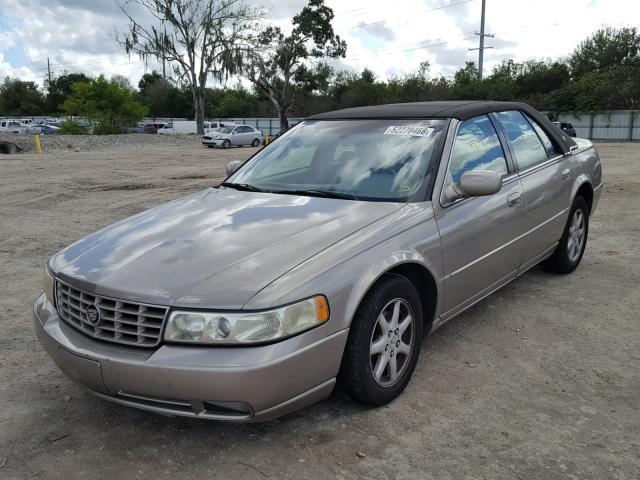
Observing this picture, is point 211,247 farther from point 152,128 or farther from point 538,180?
point 152,128

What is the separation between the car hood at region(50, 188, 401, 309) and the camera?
8.53ft

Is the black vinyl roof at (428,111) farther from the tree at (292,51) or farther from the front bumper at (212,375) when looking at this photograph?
the tree at (292,51)

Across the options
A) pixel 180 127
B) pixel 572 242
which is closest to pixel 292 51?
pixel 180 127

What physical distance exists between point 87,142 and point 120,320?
1228 inches

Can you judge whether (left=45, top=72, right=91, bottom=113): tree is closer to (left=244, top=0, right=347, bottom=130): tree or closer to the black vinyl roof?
(left=244, top=0, right=347, bottom=130): tree

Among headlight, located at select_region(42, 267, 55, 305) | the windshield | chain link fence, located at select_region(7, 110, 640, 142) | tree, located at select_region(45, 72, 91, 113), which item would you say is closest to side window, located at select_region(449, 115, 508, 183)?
the windshield

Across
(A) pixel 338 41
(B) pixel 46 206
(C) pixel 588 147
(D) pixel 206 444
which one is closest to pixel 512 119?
(C) pixel 588 147

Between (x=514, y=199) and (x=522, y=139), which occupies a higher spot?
(x=522, y=139)

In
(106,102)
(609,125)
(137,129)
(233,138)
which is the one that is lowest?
(233,138)

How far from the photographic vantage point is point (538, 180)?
14.6 ft

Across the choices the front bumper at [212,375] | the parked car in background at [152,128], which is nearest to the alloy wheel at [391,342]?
the front bumper at [212,375]

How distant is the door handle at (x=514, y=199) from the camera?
4.03 meters

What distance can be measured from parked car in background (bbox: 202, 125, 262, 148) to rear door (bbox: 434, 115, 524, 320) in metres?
28.7

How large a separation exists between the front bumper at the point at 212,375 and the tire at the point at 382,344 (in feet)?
0.43
